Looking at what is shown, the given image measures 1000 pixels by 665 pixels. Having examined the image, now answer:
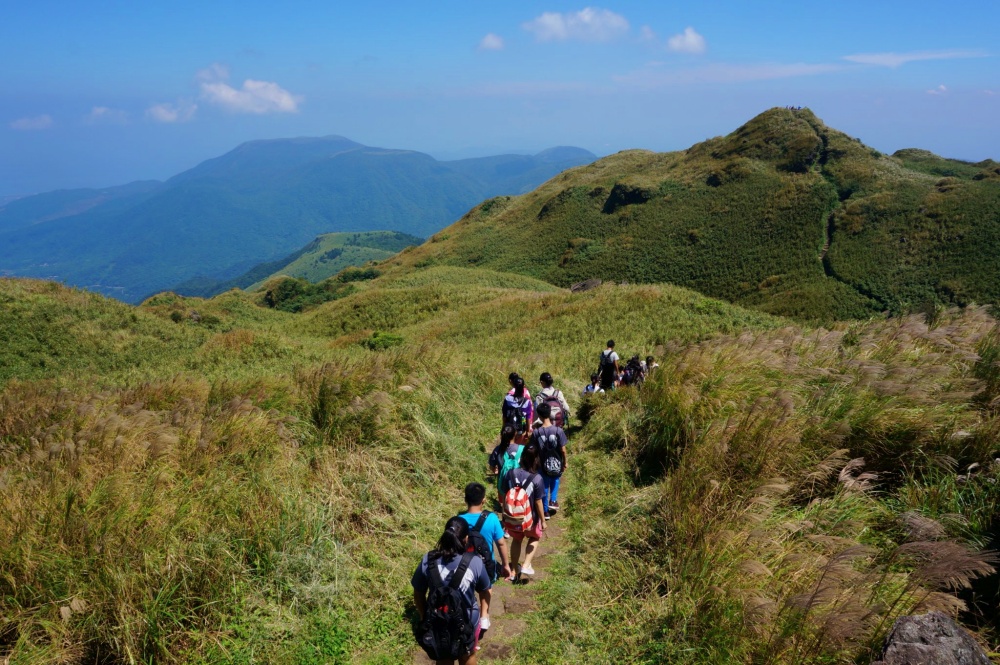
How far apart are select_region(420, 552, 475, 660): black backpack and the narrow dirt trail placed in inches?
35.4

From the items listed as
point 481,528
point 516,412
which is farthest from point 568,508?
point 481,528

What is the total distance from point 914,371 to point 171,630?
828 centimetres

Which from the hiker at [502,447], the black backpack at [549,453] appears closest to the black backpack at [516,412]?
the hiker at [502,447]

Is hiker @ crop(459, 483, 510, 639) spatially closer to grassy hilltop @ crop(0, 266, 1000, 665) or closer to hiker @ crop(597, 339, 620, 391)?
grassy hilltop @ crop(0, 266, 1000, 665)

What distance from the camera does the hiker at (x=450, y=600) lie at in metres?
3.85

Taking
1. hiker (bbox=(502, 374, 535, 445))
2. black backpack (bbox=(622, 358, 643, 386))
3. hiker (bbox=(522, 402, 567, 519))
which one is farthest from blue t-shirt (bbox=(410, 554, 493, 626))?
black backpack (bbox=(622, 358, 643, 386))

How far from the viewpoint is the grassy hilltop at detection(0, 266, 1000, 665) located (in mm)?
3871

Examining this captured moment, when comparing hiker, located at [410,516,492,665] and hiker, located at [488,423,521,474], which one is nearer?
hiker, located at [410,516,492,665]

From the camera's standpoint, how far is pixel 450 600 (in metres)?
3.83

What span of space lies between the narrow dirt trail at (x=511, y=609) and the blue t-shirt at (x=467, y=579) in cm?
87

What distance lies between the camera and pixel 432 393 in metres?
9.12

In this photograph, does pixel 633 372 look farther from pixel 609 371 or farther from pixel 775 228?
pixel 775 228

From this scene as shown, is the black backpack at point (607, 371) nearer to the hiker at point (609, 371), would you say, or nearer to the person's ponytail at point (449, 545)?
the hiker at point (609, 371)

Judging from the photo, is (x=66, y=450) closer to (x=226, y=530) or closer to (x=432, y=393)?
(x=226, y=530)
